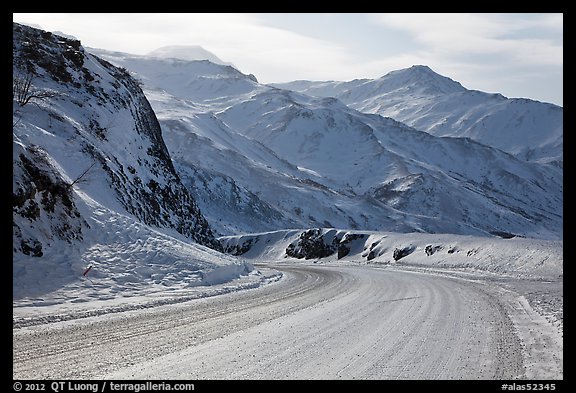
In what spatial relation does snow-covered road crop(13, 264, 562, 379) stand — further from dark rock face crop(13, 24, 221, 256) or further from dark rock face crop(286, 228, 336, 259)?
dark rock face crop(286, 228, 336, 259)

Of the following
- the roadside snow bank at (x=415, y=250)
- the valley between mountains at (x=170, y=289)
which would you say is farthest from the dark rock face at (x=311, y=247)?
A: the valley between mountains at (x=170, y=289)

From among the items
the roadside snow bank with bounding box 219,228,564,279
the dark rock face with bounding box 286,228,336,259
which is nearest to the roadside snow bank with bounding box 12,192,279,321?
the roadside snow bank with bounding box 219,228,564,279

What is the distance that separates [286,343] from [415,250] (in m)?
41.9

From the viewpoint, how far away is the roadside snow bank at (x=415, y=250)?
3653 centimetres

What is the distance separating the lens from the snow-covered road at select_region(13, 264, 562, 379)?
9.09 metres

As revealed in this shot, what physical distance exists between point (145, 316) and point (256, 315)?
2.81 metres

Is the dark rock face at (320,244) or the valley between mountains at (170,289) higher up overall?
the valley between mountains at (170,289)

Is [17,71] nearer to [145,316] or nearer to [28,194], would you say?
[28,194]

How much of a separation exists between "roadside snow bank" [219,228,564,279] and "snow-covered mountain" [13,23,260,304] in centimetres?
→ 1688

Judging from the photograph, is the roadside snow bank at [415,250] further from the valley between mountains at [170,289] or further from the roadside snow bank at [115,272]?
the roadside snow bank at [115,272]

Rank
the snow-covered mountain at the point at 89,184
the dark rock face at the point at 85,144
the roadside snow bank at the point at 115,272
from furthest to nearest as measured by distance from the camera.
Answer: the dark rock face at the point at 85,144, the snow-covered mountain at the point at 89,184, the roadside snow bank at the point at 115,272

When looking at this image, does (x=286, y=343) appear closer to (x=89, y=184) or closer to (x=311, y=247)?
(x=89, y=184)

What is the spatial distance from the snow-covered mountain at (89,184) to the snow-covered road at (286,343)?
5.03 meters

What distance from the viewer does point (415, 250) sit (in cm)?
5181
